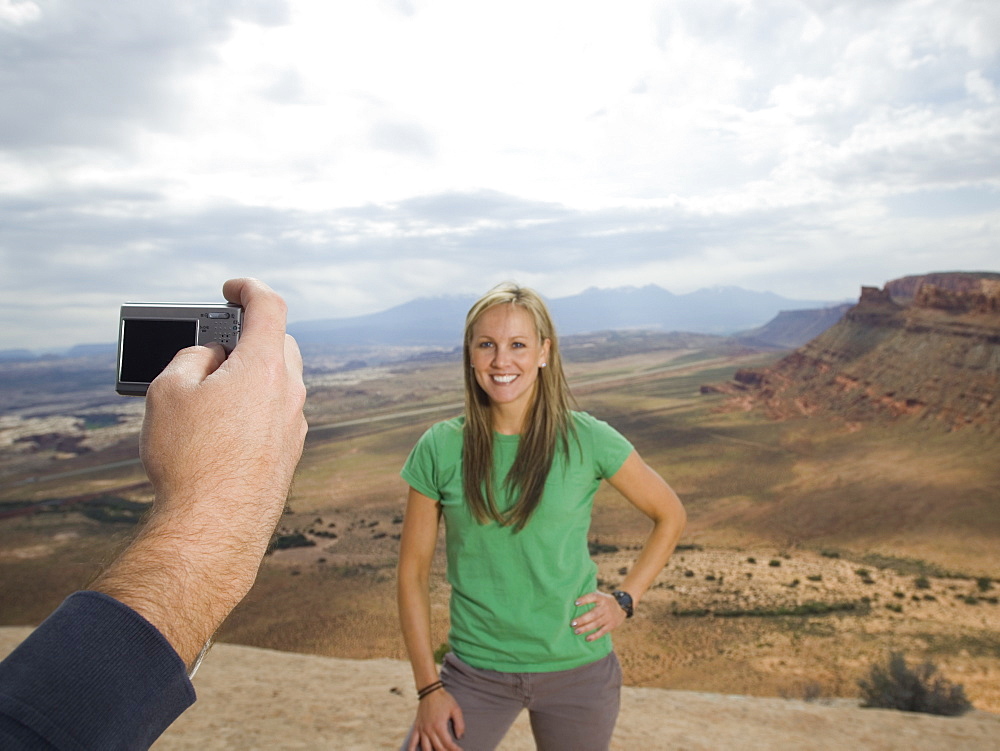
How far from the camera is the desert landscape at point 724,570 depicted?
6.41 m

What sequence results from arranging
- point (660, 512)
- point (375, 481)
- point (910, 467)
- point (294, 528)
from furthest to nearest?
point (375, 481) → point (910, 467) → point (294, 528) → point (660, 512)

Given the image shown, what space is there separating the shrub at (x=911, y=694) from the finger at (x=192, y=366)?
10.2 m

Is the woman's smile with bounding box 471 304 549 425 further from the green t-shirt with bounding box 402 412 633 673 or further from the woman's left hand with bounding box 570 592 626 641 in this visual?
the woman's left hand with bounding box 570 592 626 641

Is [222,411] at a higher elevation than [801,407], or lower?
higher

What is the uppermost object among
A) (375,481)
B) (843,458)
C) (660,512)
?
(660,512)

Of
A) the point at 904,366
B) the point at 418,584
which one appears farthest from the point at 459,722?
the point at 904,366

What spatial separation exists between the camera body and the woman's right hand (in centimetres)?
149

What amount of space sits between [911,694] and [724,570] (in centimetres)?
1003

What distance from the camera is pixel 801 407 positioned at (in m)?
46.2

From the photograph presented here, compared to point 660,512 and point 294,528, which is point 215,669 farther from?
point 294,528

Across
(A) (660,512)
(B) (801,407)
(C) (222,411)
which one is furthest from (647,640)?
(B) (801,407)

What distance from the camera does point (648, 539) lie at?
8.85 feet

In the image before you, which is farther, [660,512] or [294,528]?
[294,528]

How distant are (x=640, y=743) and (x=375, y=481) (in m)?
34.2
